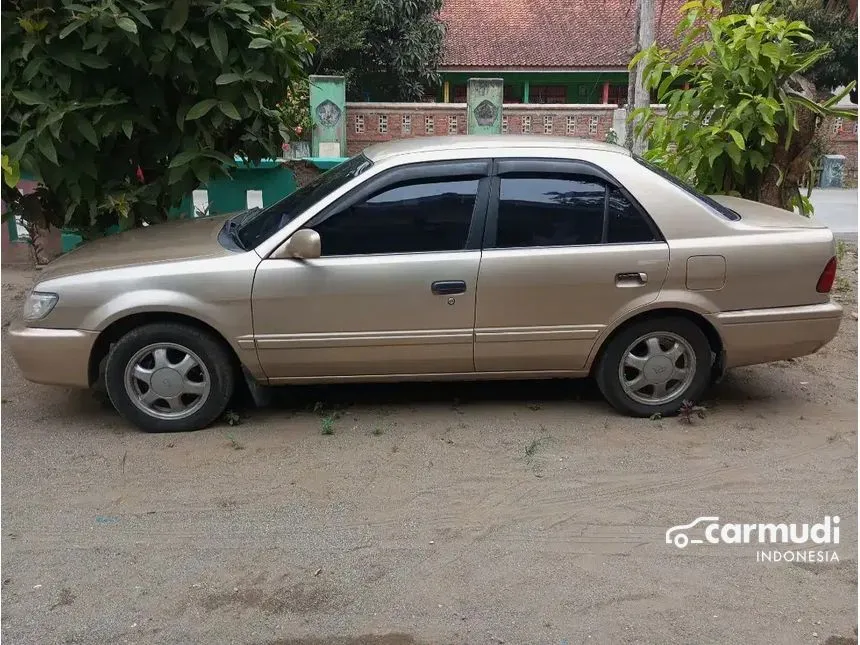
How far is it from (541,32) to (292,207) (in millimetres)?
23797

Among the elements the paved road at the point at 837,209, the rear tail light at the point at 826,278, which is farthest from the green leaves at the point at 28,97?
the paved road at the point at 837,209

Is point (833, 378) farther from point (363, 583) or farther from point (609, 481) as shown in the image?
point (363, 583)

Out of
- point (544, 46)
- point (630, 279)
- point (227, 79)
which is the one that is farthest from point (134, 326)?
point (544, 46)

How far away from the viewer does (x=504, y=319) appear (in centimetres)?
455

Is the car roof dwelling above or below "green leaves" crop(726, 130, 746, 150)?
below

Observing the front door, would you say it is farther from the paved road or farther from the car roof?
the paved road

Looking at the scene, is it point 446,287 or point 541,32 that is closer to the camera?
point 446,287

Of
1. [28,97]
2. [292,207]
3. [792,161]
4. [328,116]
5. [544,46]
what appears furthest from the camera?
[544,46]

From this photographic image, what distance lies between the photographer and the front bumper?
4.42 metres

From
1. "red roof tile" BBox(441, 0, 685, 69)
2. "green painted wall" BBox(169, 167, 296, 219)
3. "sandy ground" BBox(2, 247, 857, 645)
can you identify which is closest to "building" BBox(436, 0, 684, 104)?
"red roof tile" BBox(441, 0, 685, 69)

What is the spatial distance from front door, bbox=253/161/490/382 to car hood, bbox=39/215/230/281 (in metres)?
0.52

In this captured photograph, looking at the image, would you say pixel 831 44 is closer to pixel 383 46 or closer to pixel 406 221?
pixel 383 46

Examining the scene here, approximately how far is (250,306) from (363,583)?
1796 mm

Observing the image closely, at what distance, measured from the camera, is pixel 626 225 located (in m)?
4.61
